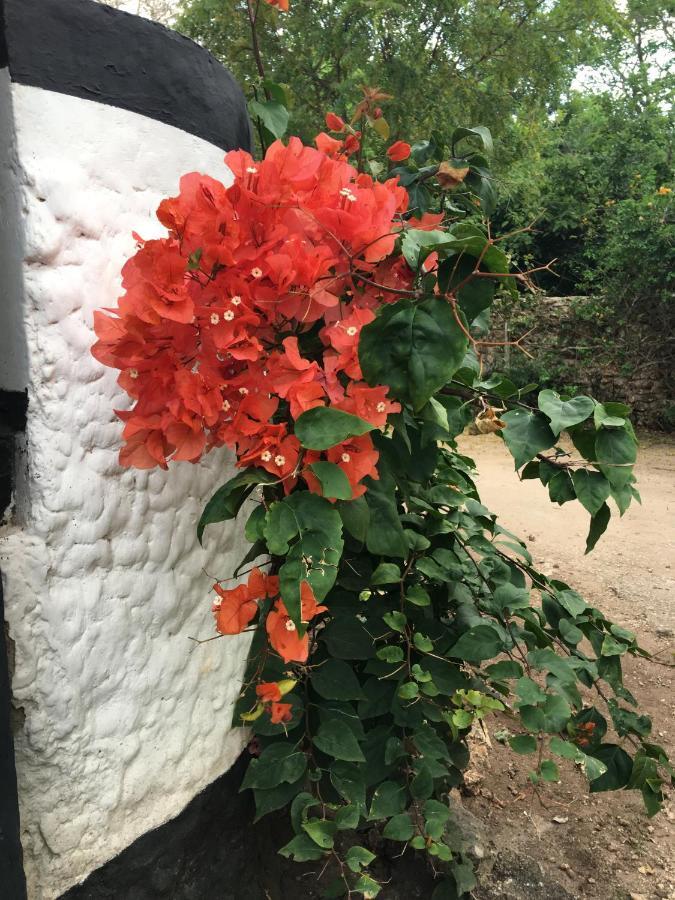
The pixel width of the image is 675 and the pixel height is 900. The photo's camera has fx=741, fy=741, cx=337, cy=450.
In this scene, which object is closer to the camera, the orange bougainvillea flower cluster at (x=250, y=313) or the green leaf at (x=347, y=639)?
the orange bougainvillea flower cluster at (x=250, y=313)

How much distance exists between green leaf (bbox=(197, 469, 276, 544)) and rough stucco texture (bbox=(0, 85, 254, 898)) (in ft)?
0.76

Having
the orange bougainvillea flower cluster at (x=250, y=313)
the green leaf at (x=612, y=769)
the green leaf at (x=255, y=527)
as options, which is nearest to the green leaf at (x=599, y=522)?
the orange bougainvillea flower cluster at (x=250, y=313)

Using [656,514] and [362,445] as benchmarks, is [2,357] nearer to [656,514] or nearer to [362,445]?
[362,445]

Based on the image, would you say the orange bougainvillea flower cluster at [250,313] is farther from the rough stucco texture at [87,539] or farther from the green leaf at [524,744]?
the green leaf at [524,744]

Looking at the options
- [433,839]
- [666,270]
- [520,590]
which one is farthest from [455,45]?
[433,839]

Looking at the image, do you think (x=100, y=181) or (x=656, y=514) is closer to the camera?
(x=100, y=181)

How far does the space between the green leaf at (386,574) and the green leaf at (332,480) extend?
463 millimetres

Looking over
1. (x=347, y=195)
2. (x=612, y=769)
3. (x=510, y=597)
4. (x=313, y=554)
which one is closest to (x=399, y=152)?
(x=347, y=195)

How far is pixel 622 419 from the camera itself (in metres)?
1.08

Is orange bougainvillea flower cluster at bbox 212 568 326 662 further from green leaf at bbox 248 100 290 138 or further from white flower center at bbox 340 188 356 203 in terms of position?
green leaf at bbox 248 100 290 138

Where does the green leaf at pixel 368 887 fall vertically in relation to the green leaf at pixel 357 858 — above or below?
below

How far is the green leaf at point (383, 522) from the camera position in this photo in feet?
3.63

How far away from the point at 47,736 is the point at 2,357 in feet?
1.80

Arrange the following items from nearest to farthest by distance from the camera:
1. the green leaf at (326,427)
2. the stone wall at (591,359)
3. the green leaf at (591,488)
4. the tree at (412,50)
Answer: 1. the green leaf at (326,427)
2. the green leaf at (591,488)
3. the tree at (412,50)
4. the stone wall at (591,359)
